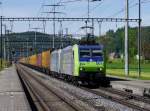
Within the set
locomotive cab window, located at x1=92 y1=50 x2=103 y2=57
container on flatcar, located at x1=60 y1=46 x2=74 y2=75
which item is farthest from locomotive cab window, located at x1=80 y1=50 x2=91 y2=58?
container on flatcar, located at x1=60 y1=46 x2=74 y2=75

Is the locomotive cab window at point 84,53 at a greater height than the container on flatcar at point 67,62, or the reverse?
the locomotive cab window at point 84,53

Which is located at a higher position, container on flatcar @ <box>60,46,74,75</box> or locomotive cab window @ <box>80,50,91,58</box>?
locomotive cab window @ <box>80,50,91,58</box>

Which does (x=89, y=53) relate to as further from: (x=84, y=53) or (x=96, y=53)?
(x=96, y=53)

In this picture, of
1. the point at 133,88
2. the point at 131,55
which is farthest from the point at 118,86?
the point at 131,55

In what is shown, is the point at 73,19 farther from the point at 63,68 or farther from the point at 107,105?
the point at 107,105

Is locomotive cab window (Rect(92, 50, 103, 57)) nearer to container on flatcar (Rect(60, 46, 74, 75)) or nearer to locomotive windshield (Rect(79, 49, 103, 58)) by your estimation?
locomotive windshield (Rect(79, 49, 103, 58))

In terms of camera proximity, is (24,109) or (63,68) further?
(63,68)

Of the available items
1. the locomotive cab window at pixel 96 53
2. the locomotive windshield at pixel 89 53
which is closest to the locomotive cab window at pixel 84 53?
the locomotive windshield at pixel 89 53

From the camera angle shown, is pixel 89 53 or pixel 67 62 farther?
pixel 67 62

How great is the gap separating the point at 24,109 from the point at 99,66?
63.8ft

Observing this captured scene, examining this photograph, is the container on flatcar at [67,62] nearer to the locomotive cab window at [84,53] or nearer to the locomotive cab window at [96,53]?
the locomotive cab window at [84,53]

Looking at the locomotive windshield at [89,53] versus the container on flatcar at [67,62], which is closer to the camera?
the locomotive windshield at [89,53]

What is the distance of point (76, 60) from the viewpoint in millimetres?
38250

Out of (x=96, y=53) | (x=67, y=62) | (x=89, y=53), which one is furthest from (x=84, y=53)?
(x=67, y=62)
